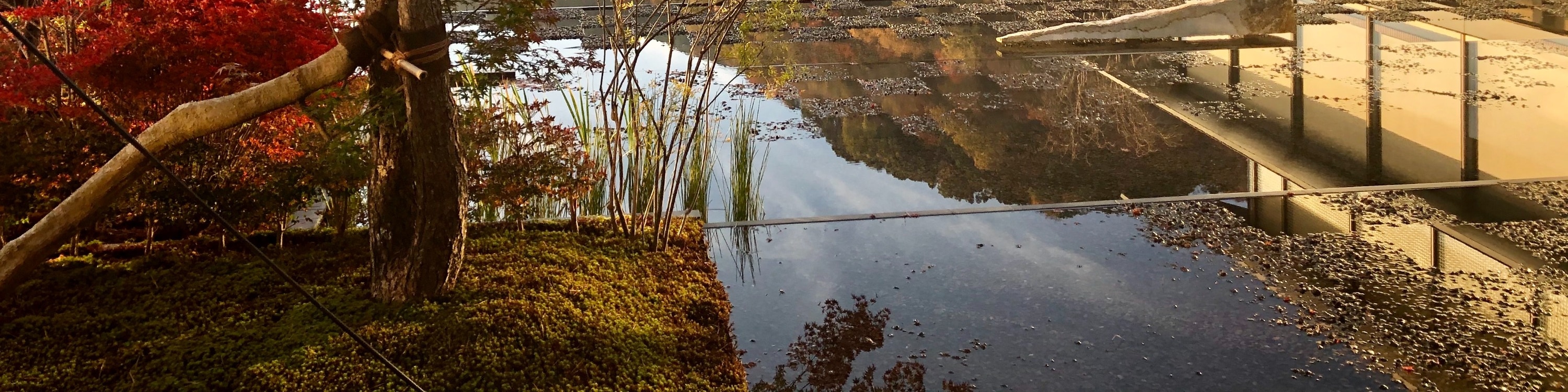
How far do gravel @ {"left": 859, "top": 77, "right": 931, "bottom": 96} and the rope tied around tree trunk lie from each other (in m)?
3.53

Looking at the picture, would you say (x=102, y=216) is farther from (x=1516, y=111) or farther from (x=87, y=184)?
(x=1516, y=111)

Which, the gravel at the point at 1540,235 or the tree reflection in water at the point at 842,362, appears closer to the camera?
the tree reflection in water at the point at 842,362

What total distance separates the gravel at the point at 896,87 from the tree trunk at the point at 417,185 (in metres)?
3.36

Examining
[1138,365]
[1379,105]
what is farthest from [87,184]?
[1379,105]

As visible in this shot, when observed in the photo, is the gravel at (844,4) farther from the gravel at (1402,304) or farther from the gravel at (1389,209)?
the gravel at (1402,304)

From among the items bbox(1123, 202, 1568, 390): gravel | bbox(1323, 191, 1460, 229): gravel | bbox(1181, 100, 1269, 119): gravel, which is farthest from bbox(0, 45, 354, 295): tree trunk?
bbox(1181, 100, 1269, 119): gravel

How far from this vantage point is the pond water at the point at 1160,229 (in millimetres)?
2539

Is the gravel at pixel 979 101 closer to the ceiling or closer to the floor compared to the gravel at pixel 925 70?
closer to the floor

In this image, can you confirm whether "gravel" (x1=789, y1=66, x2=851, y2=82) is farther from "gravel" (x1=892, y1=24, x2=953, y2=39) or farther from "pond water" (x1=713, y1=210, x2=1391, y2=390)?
"pond water" (x1=713, y1=210, x2=1391, y2=390)

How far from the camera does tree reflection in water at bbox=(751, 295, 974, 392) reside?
2.41 metres

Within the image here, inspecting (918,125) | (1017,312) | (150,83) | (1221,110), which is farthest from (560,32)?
(1017,312)

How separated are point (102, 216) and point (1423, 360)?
358 cm

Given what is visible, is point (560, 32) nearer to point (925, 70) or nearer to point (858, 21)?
point (858, 21)

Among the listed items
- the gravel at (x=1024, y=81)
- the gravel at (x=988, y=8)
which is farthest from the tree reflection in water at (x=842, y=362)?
the gravel at (x=988, y=8)
